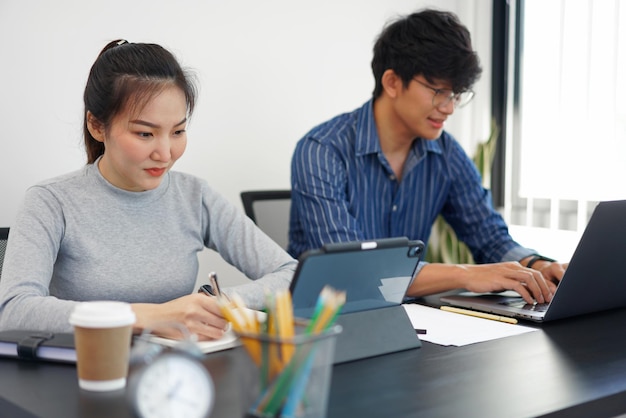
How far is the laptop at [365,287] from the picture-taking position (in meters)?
1.13

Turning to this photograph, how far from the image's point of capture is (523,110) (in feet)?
11.7

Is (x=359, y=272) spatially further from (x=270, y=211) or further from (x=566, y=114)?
(x=566, y=114)

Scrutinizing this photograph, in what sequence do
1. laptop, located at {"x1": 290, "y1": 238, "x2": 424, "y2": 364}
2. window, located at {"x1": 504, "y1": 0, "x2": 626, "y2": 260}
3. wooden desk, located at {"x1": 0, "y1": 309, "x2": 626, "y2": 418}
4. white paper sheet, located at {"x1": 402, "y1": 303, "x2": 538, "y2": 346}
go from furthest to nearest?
1. window, located at {"x1": 504, "y1": 0, "x2": 626, "y2": 260}
2. white paper sheet, located at {"x1": 402, "y1": 303, "x2": 538, "y2": 346}
3. laptop, located at {"x1": 290, "y1": 238, "x2": 424, "y2": 364}
4. wooden desk, located at {"x1": 0, "y1": 309, "x2": 626, "y2": 418}

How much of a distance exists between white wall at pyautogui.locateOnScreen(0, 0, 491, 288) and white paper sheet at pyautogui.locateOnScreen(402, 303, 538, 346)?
137 centimetres

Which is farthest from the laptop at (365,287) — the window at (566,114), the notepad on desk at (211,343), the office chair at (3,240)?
the window at (566,114)

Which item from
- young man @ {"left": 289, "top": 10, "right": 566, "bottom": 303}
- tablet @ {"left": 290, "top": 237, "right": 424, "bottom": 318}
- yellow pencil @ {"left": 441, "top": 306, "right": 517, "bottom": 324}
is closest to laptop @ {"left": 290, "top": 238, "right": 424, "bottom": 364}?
tablet @ {"left": 290, "top": 237, "right": 424, "bottom": 318}

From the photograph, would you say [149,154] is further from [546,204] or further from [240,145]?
[546,204]

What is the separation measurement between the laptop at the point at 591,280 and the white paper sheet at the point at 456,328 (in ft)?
0.27

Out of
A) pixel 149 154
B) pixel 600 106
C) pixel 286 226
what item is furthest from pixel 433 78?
pixel 600 106

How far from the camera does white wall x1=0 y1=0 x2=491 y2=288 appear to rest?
2.41 m

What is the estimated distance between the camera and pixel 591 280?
1.63 meters

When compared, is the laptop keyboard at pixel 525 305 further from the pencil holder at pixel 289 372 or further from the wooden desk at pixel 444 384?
the pencil holder at pixel 289 372

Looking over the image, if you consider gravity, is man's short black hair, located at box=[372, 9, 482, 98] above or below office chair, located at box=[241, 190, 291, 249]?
above

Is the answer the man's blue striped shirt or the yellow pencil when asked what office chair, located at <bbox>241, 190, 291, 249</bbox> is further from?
the yellow pencil
